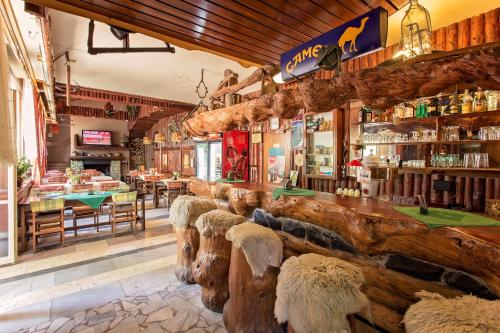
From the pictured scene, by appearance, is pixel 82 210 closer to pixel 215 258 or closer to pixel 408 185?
pixel 215 258

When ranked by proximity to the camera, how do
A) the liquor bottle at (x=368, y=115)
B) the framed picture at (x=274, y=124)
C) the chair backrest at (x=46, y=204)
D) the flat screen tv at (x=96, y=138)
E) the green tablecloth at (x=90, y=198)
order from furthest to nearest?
the flat screen tv at (x=96, y=138) → the framed picture at (x=274, y=124) → the green tablecloth at (x=90, y=198) → the liquor bottle at (x=368, y=115) → the chair backrest at (x=46, y=204)

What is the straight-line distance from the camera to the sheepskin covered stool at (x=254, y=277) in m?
1.87

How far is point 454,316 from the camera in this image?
3.44 feet

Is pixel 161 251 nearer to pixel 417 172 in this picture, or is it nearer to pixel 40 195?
pixel 40 195

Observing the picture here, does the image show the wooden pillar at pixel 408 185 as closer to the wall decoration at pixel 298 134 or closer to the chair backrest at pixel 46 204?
the wall decoration at pixel 298 134

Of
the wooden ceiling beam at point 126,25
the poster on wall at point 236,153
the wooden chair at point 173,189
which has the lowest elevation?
the wooden chair at point 173,189

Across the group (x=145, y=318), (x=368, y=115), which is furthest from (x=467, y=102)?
(x=145, y=318)

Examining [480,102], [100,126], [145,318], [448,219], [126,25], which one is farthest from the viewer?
[100,126]

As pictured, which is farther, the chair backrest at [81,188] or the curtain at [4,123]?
the chair backrest at [81,188]

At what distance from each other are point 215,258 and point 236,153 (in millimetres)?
4191

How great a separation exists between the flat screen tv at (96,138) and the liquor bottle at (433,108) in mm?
12479

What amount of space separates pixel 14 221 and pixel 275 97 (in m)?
3.88

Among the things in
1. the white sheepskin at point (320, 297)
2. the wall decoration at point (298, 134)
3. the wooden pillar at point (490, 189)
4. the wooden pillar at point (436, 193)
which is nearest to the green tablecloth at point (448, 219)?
the white sheepskin at point (320, 297)

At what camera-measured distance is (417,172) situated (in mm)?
3406
